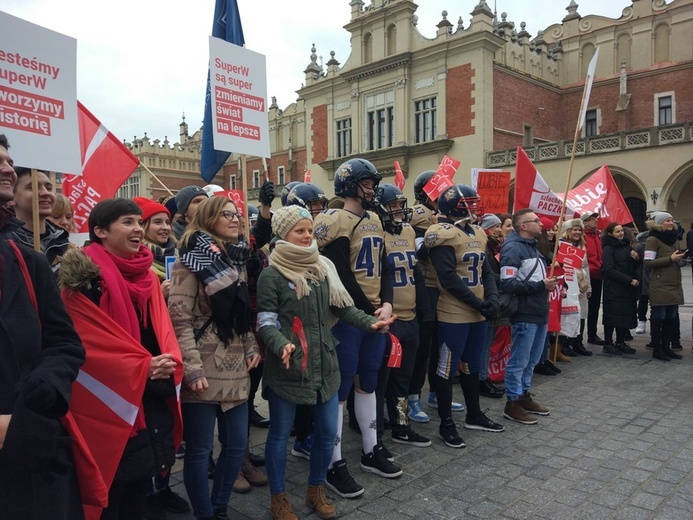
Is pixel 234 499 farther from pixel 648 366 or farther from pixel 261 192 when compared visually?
pixel 648 366

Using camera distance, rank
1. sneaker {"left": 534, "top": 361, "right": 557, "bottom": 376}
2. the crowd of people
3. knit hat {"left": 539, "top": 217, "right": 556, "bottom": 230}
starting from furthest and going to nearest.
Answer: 1. knit hat {"left": 539, "top": 217, "right": 556, "bottom": 230}
2. sneaker {"left": 534, "top": 361, "right": 557, "bottom": 376}
3. the crowd of people

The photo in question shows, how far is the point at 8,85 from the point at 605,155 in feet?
86.5

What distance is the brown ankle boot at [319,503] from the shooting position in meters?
3.47

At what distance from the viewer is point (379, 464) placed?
4129 mm

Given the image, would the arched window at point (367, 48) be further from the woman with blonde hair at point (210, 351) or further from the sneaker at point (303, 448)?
the woman with blonde hair at point (210, 351)

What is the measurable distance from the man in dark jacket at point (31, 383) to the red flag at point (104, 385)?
18.9 inches

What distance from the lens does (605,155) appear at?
25094 mm

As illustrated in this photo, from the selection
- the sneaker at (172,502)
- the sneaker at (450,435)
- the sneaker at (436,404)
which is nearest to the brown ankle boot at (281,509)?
the sneaker at (172,502)

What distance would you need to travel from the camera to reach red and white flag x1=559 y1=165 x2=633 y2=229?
9.18 meters

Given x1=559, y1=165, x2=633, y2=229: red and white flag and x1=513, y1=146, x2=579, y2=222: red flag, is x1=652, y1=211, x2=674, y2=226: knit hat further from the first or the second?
x1=513, y1=146, x2=579, y2=222: red flag

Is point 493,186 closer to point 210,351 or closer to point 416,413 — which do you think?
point 416,413

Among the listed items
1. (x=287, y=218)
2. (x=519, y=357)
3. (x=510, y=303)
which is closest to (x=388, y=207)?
(x=287, y=218)

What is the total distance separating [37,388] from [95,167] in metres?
4.10

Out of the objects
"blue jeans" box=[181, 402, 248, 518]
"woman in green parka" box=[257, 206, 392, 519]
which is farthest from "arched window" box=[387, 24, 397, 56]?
"blue jeans" box=[181, 402, 248, 518]
